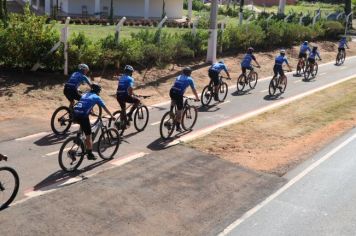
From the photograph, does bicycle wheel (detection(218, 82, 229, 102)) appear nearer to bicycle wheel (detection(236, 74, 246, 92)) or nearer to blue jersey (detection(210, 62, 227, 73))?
blue jersey (detection(210, 62, 227, 73))

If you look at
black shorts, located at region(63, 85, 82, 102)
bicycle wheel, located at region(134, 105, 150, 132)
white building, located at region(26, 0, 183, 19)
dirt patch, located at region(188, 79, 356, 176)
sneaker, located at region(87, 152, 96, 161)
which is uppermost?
white building, located at region(26, 0, 183, 19)

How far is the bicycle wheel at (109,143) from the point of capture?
458 inches

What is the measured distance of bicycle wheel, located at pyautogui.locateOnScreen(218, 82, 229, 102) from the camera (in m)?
19.0

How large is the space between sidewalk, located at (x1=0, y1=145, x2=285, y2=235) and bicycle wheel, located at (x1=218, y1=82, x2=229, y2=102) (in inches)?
288

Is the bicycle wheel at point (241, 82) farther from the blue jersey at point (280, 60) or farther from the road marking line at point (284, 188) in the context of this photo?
the road marking line at point (284, 188)

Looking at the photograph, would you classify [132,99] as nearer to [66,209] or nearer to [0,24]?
[66,209]

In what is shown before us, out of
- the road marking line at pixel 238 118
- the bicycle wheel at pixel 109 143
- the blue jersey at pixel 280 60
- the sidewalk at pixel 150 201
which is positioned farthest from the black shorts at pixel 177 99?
the blue jersey at pixel 280 60

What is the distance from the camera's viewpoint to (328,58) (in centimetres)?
3269

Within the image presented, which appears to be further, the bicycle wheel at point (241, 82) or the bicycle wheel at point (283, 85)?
the bicycle wheel at point (283, 85)

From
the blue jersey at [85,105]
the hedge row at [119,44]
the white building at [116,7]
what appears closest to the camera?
the blue jersey at [85,105]

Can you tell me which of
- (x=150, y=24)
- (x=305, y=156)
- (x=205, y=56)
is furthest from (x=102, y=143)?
(x=150, y=24)

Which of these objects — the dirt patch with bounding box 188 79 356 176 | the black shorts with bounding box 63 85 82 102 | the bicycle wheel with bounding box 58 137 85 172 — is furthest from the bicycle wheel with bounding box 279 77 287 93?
the bicycle wheel with bounding box 58 137 85 172

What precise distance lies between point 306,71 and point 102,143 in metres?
15.9

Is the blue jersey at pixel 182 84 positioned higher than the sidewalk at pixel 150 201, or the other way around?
the blue jersey at pixel 182 84
